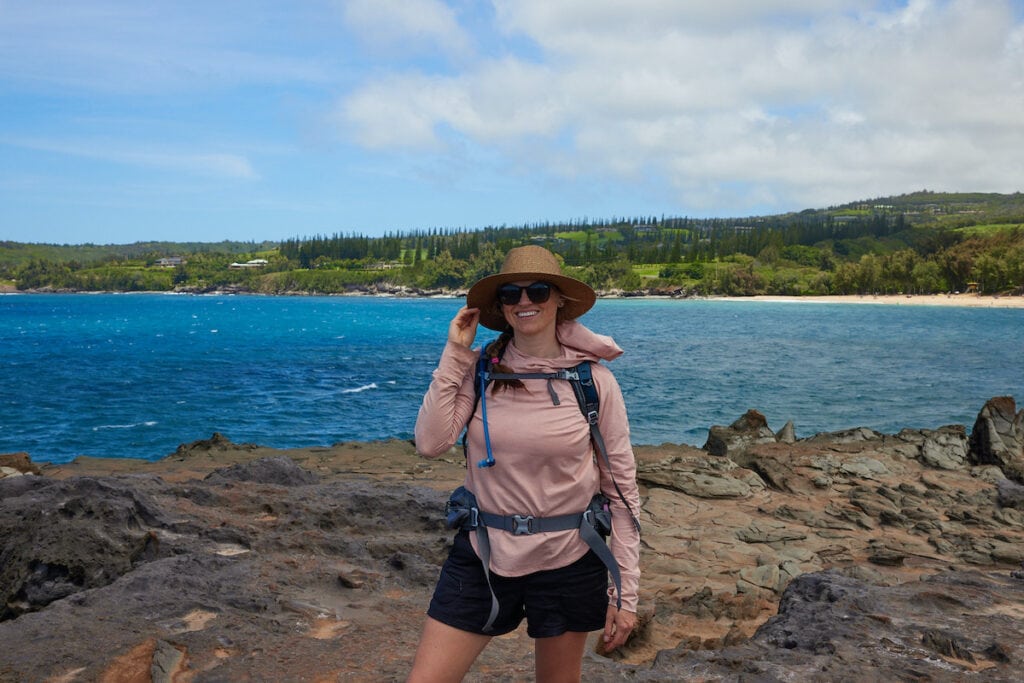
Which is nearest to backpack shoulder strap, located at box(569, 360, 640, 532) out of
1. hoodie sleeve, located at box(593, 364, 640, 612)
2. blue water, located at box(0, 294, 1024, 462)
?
hoodie sleeve, located at box(593, 364, 640, 612)

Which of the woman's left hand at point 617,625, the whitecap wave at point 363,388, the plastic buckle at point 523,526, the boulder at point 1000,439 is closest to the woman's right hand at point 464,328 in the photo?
the plastic buckle at point 523,526

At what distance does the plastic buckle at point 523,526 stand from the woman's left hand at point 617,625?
465 millimetres

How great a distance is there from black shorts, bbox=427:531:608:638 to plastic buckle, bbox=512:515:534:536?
0.17m

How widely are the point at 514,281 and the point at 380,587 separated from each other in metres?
3.87

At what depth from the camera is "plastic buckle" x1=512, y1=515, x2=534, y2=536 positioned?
288 cm

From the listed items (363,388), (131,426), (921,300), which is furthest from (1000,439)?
(921,300)

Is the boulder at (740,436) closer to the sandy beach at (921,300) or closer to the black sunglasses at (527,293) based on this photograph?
the black sunglasses at (527,293)

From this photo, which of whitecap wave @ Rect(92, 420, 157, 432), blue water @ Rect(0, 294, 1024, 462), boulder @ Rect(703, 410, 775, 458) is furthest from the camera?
whitecap wave @ Rect(92, 420, 157, 432)

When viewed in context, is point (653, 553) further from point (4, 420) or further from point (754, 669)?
point (4, 420)

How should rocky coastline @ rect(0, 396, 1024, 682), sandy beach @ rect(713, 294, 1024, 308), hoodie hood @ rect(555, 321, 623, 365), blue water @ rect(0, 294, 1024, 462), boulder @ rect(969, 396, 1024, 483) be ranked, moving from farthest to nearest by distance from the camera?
sandy beach @ rect(713, 294, 1024, 308), blue water @ rect(0, 294, 1024, 462), boulder @ rect(969, 396, 1024, 483), rocky coastline @ rect(0, 396, 1024, 682), hoodie hood @ rect(555, 321, 623, 365)

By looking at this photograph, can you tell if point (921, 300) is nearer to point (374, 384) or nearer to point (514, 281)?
point (374, 384)

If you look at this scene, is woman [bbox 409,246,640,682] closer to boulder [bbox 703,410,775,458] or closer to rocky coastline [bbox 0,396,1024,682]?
rocky coastline [bbox 0,396,1024,682]

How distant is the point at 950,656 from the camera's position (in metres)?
4.73

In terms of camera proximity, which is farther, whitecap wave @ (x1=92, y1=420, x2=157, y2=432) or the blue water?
whitecap wave @ (x1=92, y1=420, x2=157, y2=432)
